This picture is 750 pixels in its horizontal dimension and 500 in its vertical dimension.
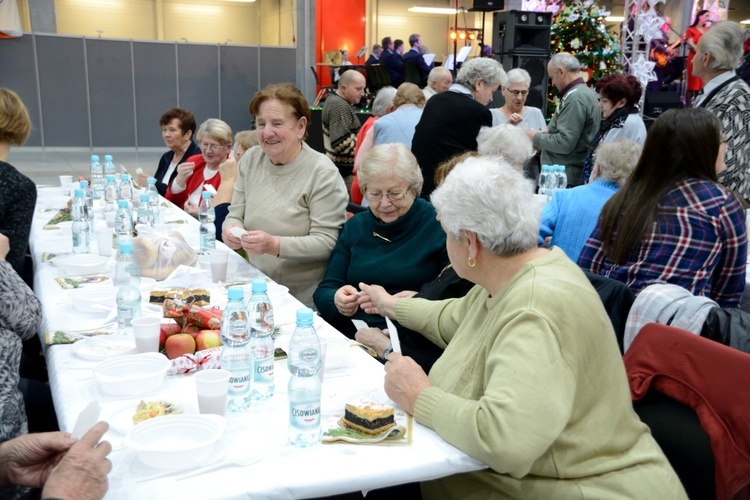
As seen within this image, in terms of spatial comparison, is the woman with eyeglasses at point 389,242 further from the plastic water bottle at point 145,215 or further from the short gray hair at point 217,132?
the short gray hair at point 217,132

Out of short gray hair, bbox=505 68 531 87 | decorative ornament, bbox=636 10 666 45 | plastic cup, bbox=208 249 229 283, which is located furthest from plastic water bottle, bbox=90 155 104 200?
decorative ornament, bbox=636 10 666 45

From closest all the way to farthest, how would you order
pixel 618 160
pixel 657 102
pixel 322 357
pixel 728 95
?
pixel 322 357, pixel 618 160, pixel 728 95, pixel 657 102

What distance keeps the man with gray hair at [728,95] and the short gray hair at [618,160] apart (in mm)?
960

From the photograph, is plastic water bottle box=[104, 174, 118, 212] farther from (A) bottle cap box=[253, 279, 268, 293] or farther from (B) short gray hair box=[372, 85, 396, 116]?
(B) short gray hair box=[372, 85, 396, 116]

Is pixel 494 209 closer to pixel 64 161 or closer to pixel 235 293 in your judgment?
pixel 235 293

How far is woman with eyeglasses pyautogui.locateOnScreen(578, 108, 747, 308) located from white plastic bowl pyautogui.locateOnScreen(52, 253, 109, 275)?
221cm

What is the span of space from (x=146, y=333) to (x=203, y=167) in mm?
3341

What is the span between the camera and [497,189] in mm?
1636

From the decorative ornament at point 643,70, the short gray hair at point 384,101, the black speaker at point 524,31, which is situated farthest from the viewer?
the decorative ornament at point 643,70

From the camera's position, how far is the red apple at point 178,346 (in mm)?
1965

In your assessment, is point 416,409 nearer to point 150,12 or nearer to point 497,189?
point 497,189

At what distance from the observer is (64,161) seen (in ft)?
38.3

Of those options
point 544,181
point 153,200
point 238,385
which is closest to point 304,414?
point 238,385

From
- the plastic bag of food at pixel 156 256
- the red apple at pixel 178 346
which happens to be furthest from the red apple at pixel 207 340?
the plastic bag of food at pixel 156 256
